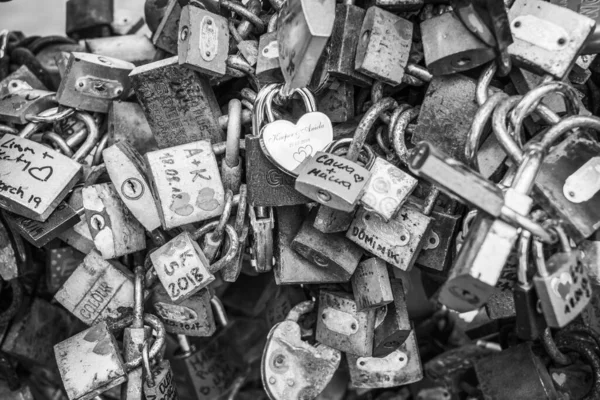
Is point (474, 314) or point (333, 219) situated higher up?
point (333, 219)

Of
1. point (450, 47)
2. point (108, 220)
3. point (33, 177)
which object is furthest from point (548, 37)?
point (33, 177)

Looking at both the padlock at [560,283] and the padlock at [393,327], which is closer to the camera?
the padlock at [560,283]

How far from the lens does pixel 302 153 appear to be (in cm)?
111

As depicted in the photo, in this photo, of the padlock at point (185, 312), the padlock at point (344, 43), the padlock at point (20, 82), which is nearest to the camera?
the padlock at point (344, 43)

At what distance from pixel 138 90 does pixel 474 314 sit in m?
1.02

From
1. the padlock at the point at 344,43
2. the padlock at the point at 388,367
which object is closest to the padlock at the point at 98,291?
the padlock at the point at 388,367

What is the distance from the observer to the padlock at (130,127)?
1293 mm

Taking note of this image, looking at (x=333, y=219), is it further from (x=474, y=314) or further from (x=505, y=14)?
(x=474, y=314)

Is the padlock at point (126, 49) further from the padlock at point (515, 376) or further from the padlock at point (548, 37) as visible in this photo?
the padlock at point (515, 376)

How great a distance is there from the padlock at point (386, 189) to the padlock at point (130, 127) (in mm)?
506

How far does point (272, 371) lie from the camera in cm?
122

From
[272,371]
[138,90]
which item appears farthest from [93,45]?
[272,371]

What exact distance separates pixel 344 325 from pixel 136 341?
1.32ft

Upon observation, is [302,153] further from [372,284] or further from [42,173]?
[42,173]
